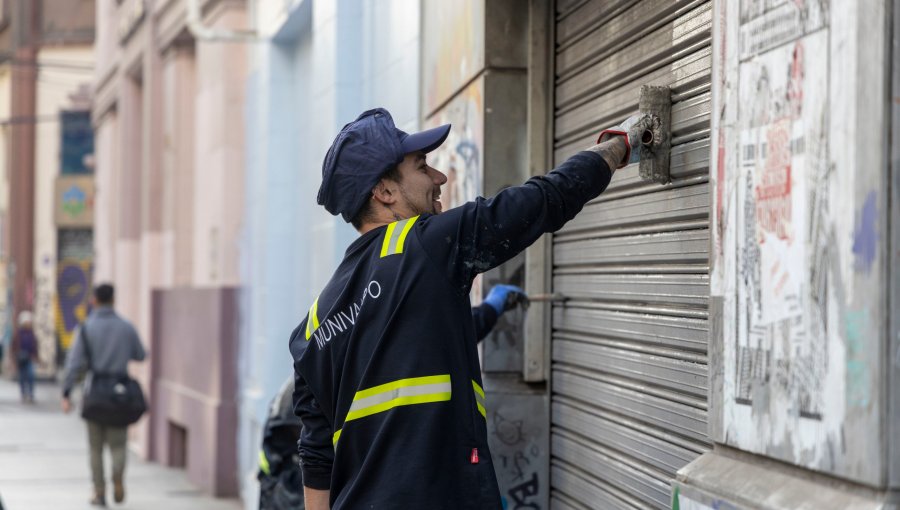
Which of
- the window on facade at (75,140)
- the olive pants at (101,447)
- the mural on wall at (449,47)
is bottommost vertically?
the olive pants at (101,447)

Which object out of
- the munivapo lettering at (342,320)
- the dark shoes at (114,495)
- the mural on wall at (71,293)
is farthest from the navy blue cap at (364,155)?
the mural on wall at (71,293)

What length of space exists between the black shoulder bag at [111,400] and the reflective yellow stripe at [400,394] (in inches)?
315

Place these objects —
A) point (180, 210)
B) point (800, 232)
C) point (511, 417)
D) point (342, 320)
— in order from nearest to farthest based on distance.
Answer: point (800, 232), point (342, 320), point (511, 417), point (180, 210)

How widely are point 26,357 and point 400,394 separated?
21754 millimetres

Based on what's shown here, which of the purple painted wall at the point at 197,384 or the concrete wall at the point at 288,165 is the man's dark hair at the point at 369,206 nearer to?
the concrete wall at the point at 288,165

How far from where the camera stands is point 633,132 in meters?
3.73

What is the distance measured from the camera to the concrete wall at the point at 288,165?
792 centimetres

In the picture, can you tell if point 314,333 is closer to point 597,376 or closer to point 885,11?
point 597,376

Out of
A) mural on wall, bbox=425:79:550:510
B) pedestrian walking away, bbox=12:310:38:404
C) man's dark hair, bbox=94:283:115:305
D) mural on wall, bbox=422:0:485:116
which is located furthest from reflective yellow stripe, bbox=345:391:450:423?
pedestrian walking away, bbox=12:310:38:404

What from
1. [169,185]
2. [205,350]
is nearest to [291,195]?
[205,350]

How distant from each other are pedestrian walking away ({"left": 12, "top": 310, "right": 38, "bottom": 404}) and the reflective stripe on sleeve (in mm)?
21410

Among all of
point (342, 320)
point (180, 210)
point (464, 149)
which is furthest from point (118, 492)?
point (342, 320)

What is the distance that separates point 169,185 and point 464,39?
9711mm

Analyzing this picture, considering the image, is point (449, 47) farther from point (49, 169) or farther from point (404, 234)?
point (49, 169)
